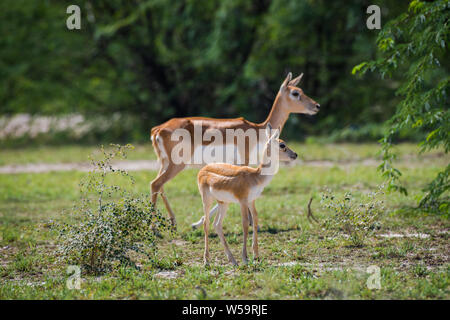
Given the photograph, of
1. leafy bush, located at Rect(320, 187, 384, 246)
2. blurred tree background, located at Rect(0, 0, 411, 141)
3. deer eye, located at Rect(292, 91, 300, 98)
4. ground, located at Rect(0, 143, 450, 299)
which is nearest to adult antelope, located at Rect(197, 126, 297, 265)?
ground, located at Rect(0, 143, 450, 299)

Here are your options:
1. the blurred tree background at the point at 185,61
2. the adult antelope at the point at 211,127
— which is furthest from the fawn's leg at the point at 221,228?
the blurred tree background at the point at 185,61

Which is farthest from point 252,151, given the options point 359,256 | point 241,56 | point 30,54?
point 30,54

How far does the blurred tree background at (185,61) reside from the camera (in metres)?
18.7

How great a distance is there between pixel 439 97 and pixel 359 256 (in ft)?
8.80

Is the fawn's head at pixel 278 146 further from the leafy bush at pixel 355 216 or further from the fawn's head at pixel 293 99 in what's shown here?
the fawn's head at pixel 293 99

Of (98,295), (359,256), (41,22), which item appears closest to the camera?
(98,295)

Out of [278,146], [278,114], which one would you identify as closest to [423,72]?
[278,114]

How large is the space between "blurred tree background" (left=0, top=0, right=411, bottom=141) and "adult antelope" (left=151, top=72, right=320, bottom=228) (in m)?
10.0

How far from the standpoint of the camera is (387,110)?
18.1m

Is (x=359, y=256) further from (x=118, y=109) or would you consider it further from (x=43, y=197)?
(x=118, y=109)

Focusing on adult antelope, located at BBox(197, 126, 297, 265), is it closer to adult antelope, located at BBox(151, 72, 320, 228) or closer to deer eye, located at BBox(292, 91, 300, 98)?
adult antelope, located at BBox(151, 72, 320, 228)

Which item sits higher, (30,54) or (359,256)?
(30,54)

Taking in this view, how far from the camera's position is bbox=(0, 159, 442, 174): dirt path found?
44.4 ft

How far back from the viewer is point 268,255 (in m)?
6.61
